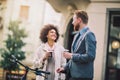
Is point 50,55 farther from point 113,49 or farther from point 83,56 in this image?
point 113,49

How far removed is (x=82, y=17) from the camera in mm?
4879

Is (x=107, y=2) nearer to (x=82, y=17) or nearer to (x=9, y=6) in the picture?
(x=82, y=17)

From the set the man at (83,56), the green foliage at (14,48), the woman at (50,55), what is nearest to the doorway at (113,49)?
the woman at (50,55)

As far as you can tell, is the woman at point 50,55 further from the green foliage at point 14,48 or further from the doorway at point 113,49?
the green foliage at point 14,48

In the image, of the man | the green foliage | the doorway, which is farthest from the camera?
the green foliage

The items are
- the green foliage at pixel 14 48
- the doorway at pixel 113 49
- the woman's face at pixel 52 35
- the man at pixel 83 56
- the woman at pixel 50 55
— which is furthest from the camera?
the green foliage at pixel 14 48

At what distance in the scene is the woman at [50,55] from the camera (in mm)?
5957

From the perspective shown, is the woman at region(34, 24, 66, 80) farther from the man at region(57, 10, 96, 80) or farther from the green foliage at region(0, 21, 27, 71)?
the green foliage at region(0, 21, 27, 71)

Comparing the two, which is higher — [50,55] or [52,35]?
[52,35]

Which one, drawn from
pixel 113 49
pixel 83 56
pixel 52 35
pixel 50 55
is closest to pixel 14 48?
pixel 113 49

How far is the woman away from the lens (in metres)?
5.96

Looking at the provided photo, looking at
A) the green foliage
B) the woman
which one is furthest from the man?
the green foliage

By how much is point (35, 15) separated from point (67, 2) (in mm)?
12813

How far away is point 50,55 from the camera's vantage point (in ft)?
19.3
